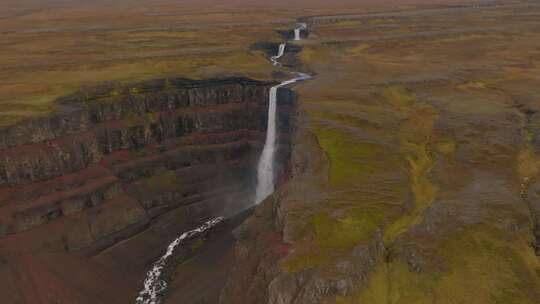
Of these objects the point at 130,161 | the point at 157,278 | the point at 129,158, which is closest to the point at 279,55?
the point at 129,158

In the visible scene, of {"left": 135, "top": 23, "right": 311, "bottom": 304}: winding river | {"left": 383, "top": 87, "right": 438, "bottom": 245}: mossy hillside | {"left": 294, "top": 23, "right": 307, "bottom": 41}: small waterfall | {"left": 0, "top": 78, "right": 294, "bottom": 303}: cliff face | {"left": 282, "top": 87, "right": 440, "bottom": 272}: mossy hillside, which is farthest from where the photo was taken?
{"left": 294, "top": 23, "right": 307, "bottom": 41}: small waterfall

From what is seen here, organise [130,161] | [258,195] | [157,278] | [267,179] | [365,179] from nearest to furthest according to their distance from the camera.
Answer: [365,179] < [157,278] < [130,161] < [267,179] < [258,195]

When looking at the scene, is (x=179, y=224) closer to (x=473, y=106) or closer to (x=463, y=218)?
(x=463, y=218)

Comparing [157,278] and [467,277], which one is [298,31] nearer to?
[157,278]

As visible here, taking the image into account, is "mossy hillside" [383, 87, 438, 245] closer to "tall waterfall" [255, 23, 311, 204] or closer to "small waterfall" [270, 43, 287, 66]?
"tall waterfall" [255, 23, 311, 204]

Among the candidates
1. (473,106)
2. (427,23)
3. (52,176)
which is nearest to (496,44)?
(427,23)

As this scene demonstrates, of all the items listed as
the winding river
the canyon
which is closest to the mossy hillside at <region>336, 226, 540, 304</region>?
the canyon
